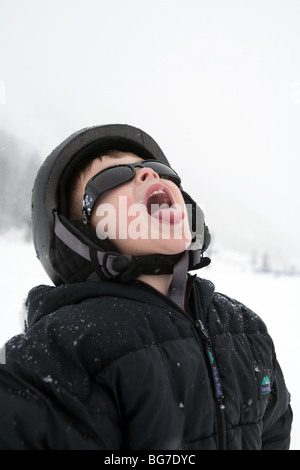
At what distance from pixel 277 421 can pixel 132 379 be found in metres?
0.96

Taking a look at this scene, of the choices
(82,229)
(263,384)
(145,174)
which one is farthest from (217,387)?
(145,174)

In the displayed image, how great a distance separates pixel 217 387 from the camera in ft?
4.03

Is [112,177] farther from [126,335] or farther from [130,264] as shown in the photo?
[126,335]

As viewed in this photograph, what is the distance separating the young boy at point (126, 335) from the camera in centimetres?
98

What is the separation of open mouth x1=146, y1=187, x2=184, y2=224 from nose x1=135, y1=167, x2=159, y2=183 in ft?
0.35

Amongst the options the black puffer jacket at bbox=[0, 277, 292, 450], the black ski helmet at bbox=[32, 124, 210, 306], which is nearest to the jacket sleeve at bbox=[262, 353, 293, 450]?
the black puffer jacket at bbox=[0, 277, 292, 450]

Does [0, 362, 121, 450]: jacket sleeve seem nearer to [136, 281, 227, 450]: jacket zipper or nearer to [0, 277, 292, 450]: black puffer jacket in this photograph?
[0, 277, 292, 450]: black puffer jacket

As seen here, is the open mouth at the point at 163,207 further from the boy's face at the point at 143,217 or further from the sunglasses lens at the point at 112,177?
the sunglasses lens at the point at 112,177

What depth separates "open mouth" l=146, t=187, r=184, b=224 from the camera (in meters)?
1.49

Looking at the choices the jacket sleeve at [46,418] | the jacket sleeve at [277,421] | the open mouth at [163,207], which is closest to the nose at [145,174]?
the open mouth at [163,207]

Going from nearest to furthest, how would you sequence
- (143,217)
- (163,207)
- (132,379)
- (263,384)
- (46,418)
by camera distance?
(46,418) < (132,379) < (263,384) < (143,217) < (163,207)

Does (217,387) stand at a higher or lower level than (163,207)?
lower
